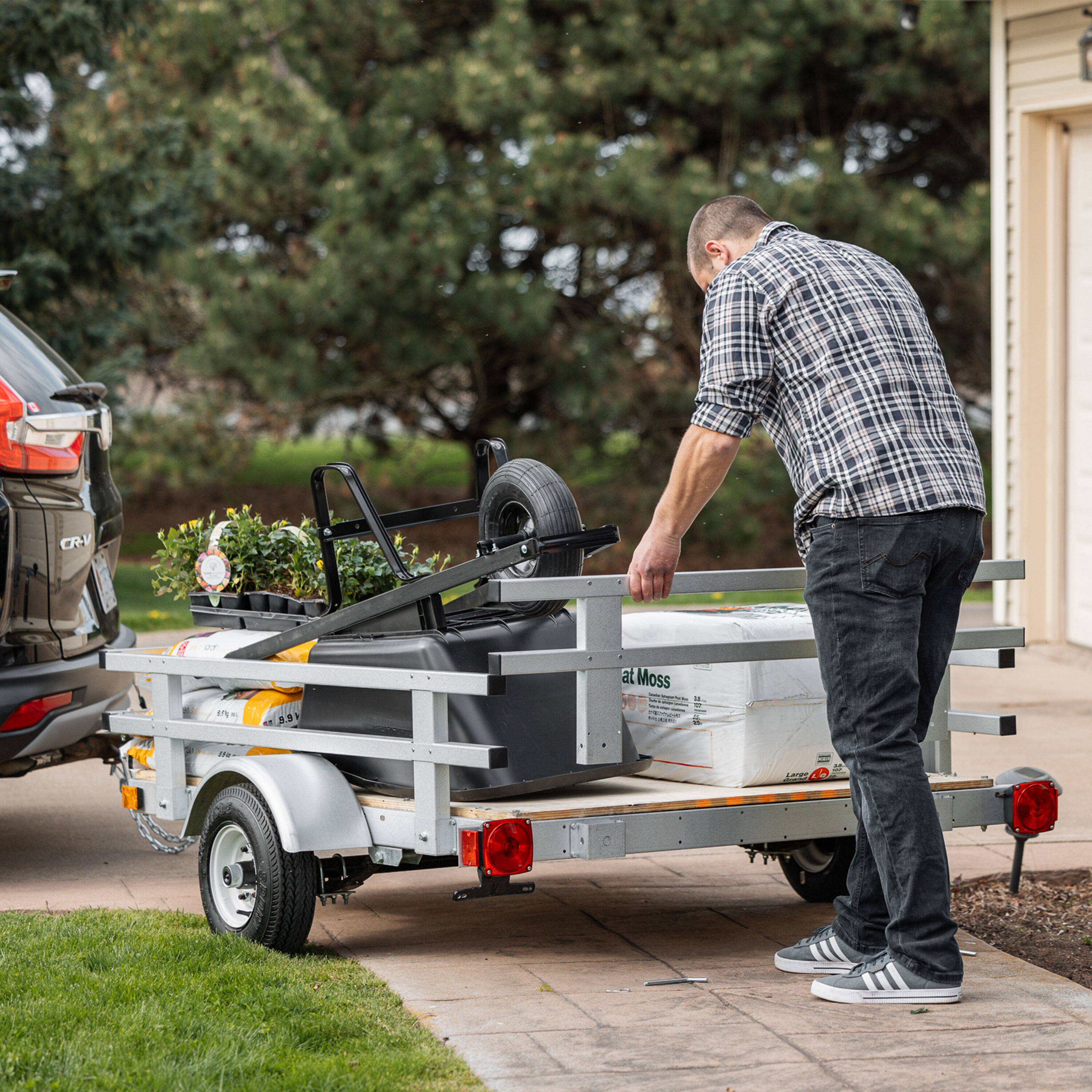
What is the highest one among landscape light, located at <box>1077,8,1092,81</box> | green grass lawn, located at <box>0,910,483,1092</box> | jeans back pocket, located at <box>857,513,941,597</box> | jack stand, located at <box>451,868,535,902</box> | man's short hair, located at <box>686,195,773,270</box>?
landscape light, located at <box>1077,8,1092,81</box>

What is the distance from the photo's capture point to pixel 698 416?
4.09 meters

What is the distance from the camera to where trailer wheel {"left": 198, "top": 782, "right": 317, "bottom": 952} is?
446 cm

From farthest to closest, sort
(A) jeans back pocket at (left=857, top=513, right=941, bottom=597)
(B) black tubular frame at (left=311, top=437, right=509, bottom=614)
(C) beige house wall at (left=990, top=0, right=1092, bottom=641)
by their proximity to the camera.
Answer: (C) beige house wall at (left=990, top=0, right=1092, bottom=641) → (B) black tubular frame at (left=311, top=437, right=509, bottom=614) → (A) jeans back pocket at (left=857, top=513, right=941, bottom=597)

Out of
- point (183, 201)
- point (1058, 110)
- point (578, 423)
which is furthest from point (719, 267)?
point (578, 423)

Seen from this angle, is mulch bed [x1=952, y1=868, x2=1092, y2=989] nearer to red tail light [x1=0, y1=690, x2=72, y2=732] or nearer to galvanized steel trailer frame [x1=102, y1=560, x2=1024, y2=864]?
galvanized steel trailer frame [x1=102, y1=560, x2=1024, y2=864]

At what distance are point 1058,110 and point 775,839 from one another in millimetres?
8143

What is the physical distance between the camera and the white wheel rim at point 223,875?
4680mm

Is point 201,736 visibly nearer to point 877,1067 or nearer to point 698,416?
point 698,416

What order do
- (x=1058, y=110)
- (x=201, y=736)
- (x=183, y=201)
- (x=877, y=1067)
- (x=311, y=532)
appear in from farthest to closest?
(x=183, y=201), (x=1058, y=110), (x=311, y=532), (x=201, y=736), (x=877, y=1067)

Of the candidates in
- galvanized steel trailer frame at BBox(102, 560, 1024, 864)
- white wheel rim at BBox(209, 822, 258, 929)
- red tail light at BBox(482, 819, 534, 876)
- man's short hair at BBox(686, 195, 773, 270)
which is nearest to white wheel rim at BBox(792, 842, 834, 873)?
galvanized steel trailer frame at BBox(102, 560, 1024, 864)

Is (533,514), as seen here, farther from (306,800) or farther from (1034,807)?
(1034,807)

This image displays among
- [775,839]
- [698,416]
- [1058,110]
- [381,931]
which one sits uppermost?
[1058,110]

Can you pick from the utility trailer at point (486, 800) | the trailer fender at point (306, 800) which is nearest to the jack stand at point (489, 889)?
the utility trailer at point (486, 800)

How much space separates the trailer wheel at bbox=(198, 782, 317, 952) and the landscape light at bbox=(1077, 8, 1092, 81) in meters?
7.87
